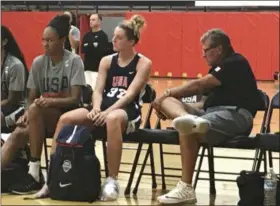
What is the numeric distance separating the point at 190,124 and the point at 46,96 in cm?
104

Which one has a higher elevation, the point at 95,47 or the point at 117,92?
the point at 95,47

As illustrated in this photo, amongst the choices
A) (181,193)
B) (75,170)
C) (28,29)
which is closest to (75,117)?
(75,170)

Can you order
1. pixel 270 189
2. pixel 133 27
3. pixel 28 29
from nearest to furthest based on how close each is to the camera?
pixel 270 189, pixel 133 27, pixel 28 29

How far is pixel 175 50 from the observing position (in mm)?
12773

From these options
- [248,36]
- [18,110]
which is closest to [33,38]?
[248,36]

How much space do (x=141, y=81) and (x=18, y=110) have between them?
2.88ft

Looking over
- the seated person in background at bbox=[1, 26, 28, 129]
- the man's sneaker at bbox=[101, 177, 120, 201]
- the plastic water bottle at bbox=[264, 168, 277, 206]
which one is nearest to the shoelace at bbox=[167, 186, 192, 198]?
the man's sneaker at bbox=[101, 177, 120, 201]

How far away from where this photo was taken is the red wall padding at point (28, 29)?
13.4 m

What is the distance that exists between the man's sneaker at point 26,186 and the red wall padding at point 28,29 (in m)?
10.3

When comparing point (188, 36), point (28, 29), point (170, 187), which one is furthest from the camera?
point (28, 29)

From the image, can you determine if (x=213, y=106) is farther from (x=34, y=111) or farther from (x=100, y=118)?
(x=34, y=111)

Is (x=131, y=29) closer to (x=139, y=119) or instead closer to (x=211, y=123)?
(x=139, y=119)

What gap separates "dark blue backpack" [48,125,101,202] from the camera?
3074 mm

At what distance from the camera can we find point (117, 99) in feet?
11.0
